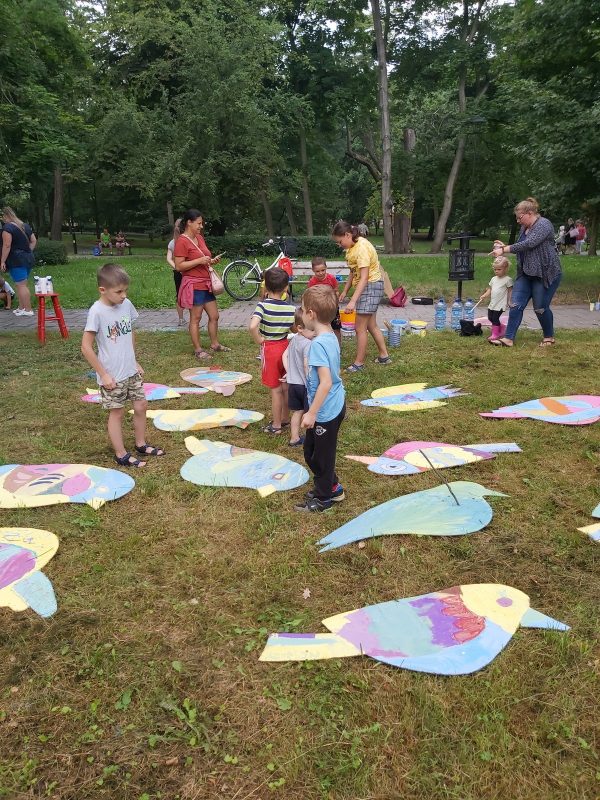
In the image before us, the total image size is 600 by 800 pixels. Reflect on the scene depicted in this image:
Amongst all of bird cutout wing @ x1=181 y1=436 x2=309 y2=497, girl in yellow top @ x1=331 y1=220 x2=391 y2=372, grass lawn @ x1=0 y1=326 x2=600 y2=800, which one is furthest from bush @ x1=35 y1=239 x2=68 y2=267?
bird cutout wing @ x1=181 y1=436 x2=309 y2=497

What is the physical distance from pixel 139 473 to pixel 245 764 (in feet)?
7.68

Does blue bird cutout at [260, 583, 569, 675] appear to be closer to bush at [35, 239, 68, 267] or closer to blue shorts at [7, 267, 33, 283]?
blue shorts at [7, 267, 33, 283]

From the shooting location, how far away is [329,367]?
302cm

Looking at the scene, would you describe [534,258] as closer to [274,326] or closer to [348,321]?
[348,321]

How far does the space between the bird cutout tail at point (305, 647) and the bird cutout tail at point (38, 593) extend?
3.20ft

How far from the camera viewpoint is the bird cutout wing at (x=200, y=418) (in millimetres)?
4734

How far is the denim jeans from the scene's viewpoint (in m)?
6.83

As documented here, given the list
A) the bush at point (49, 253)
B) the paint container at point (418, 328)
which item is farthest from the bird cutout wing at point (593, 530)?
the bush at point (49, 253)

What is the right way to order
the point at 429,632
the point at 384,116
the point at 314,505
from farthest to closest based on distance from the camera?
the point at 384,116 → the point at 314,505 → the point at 429,632

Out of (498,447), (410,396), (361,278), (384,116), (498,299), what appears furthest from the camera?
(384,116)

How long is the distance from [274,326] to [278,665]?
8.61 feet

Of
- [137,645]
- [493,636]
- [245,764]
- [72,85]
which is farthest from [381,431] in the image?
[72,85]

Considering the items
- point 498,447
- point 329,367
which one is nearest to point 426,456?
point 498,447

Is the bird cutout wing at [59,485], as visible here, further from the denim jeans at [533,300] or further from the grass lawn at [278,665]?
the denim jeans at [533,300]
